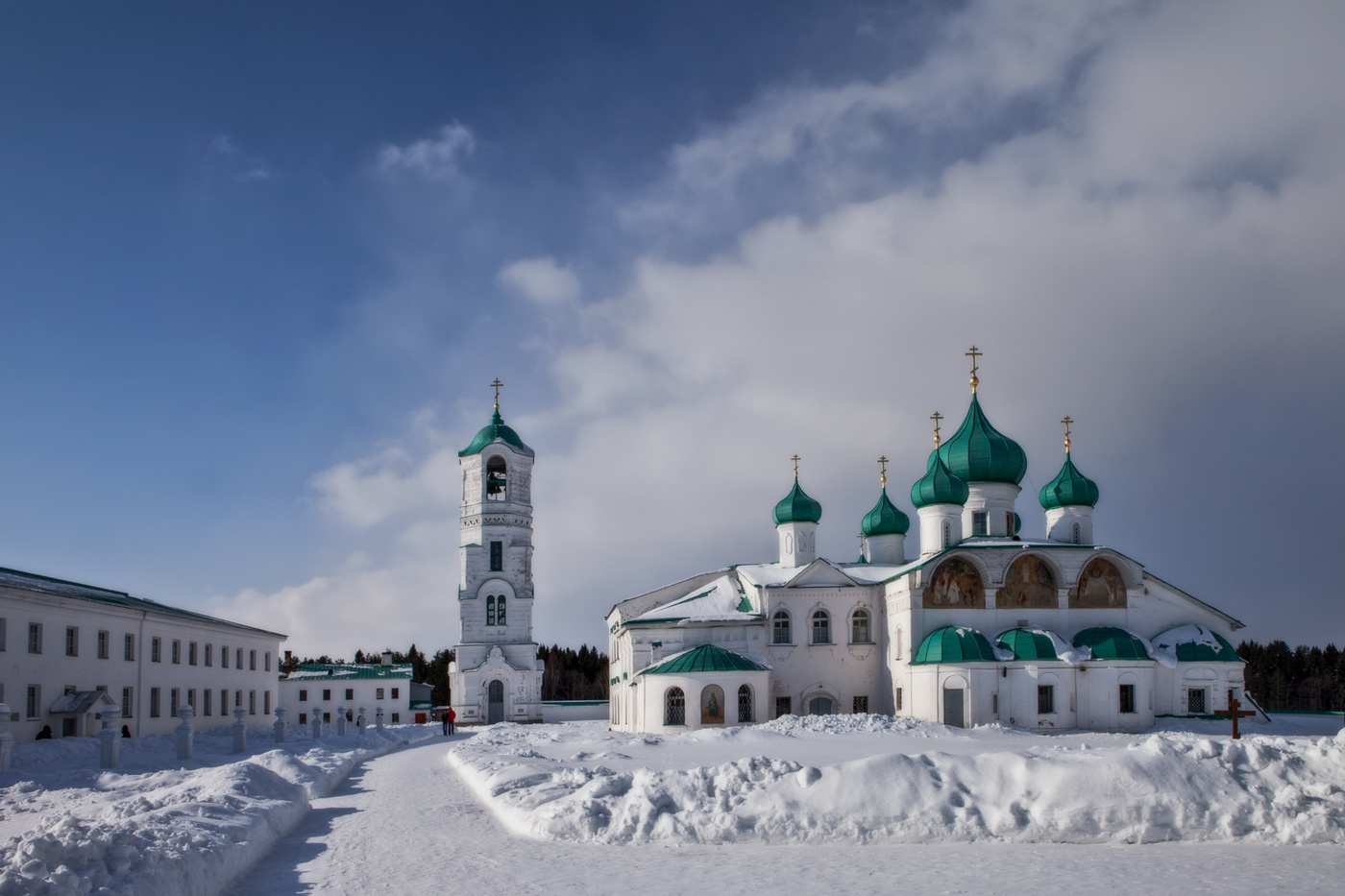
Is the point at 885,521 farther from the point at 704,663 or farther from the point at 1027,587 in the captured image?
the point at 704,663

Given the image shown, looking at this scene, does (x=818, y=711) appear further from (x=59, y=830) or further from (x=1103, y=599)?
(x=59, y=830)

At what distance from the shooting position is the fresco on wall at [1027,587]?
113 feet

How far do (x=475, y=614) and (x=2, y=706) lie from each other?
27339 millimetres

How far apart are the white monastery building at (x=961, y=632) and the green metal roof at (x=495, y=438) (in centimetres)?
1029

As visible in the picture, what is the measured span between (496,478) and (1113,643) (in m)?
25.1

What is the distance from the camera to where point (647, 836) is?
11.5 m

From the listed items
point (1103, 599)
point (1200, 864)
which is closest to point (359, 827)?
point (1200, 864)

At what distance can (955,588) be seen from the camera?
34.4 m

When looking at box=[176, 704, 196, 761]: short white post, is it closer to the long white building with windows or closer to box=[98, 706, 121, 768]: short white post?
box=[98, 706, 121, 768]: short white post

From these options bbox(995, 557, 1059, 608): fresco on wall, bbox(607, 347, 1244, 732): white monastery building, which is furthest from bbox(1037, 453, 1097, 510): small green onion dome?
bbox(995, 557, 1059, 608): fresco on wall

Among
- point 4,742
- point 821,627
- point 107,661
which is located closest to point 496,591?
point 821,627

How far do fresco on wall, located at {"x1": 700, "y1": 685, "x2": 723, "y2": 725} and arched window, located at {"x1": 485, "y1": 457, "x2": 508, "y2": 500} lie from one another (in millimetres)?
15471

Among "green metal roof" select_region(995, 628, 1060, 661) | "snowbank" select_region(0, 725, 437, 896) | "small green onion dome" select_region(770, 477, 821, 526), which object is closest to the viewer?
"snowbank" select_region(0, 725, 437, 896)

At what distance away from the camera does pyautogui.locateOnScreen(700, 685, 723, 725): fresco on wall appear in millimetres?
33312
